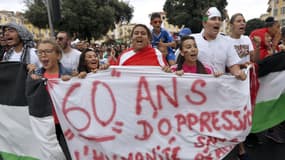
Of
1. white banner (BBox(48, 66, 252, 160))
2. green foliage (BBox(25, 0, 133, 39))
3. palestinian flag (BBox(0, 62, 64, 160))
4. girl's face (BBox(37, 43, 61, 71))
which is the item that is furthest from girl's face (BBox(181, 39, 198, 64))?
green foliage (BBox(25, 0, 133, 39))

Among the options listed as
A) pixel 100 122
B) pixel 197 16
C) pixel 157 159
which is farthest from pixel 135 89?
pixel 197 16

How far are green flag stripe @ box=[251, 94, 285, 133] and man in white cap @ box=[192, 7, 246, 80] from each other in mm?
673

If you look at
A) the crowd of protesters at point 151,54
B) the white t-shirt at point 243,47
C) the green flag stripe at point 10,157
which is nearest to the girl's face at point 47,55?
the crowd of protesters at point 151,54

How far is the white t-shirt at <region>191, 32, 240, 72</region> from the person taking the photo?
327 cm

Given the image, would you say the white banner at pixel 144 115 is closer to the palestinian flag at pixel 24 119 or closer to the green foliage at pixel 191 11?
the palestinian flag at pixel 24 119

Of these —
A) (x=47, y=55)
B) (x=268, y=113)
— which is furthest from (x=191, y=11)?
(x=47, y=55)

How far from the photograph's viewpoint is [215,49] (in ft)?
10.7

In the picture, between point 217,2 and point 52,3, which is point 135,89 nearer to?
point 52,3

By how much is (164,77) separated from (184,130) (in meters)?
0.55

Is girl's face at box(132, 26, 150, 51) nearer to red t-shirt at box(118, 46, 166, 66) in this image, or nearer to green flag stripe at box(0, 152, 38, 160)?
red t-shirt at box(118, 46, 166, 66)

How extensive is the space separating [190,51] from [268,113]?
1342mm

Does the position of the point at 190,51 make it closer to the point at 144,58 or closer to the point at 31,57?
the point at 144,58

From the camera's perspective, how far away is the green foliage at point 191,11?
138ft

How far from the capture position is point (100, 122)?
2.78 m
